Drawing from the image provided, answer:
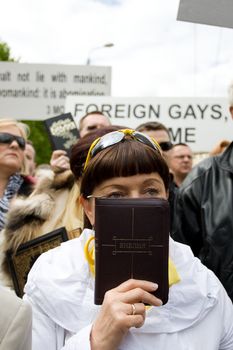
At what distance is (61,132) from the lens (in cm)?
390

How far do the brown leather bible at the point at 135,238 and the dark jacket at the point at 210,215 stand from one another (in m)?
1.12

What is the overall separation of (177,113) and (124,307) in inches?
186

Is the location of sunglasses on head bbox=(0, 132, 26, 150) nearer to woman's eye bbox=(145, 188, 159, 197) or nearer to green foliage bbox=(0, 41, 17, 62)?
woman's eye bbox=(145, 188, 159, 197)

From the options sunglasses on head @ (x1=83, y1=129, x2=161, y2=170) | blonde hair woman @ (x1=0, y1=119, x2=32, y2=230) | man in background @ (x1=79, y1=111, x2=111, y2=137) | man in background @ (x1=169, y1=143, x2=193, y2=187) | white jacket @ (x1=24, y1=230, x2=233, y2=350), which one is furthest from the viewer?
man in background @ (x1=169, y1=143, x2=193, y2=187)

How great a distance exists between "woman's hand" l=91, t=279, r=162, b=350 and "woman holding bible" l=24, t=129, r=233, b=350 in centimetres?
8

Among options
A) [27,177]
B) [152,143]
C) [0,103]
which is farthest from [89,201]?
[0,103]

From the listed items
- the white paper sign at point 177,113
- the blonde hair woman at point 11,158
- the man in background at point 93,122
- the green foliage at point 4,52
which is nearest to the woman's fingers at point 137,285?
the blonde hair woman at point 11,158

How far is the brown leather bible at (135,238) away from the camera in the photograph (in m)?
1.41

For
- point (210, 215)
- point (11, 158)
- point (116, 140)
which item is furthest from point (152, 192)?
point (11, 158)

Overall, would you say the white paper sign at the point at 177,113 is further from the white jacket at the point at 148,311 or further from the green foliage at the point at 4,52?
the green foliage at the point at 4,52

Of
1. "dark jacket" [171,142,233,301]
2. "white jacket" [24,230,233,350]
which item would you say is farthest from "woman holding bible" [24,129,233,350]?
"dark jacket" [171,142,233,301]

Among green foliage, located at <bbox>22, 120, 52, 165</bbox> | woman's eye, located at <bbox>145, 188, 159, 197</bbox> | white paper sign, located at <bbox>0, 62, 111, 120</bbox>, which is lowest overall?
green foliage, located at <bbox>22, 120, 52, 165</bbox>

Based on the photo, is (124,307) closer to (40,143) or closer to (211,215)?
(211,215)

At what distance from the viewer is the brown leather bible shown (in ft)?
4.63
